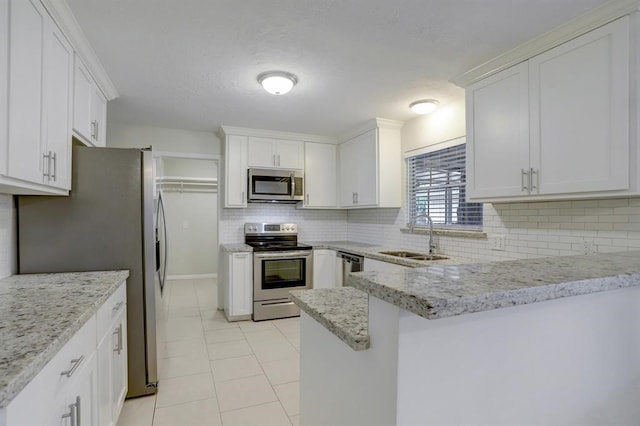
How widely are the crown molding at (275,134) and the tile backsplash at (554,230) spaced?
2.14 m

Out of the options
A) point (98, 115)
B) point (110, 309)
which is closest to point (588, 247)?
point (110, 309)

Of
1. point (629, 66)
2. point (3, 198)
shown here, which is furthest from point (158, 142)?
point (629, 66)

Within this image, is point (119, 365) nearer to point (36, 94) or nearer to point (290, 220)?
point (36, 94)

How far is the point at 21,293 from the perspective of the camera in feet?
4.99

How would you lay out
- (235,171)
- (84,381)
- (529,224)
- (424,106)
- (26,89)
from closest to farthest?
(84,381)
(26,89)
(529,224)
(424,106)
(235,171)

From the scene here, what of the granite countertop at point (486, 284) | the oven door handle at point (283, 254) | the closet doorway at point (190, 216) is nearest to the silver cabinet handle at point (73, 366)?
the granite countertop at point (486, 284)

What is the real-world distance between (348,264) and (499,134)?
6.94 ft

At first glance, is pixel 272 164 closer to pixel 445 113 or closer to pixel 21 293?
pixel 445 113

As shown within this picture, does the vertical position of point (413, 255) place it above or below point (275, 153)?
below

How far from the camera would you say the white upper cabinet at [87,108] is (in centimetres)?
210

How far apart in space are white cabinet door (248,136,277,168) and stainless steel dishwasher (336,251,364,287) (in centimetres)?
148

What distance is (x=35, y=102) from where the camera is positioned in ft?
5.10

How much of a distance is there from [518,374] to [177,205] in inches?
248

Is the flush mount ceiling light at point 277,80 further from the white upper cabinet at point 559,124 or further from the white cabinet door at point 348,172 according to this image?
the white cabinet door at point 348,172
